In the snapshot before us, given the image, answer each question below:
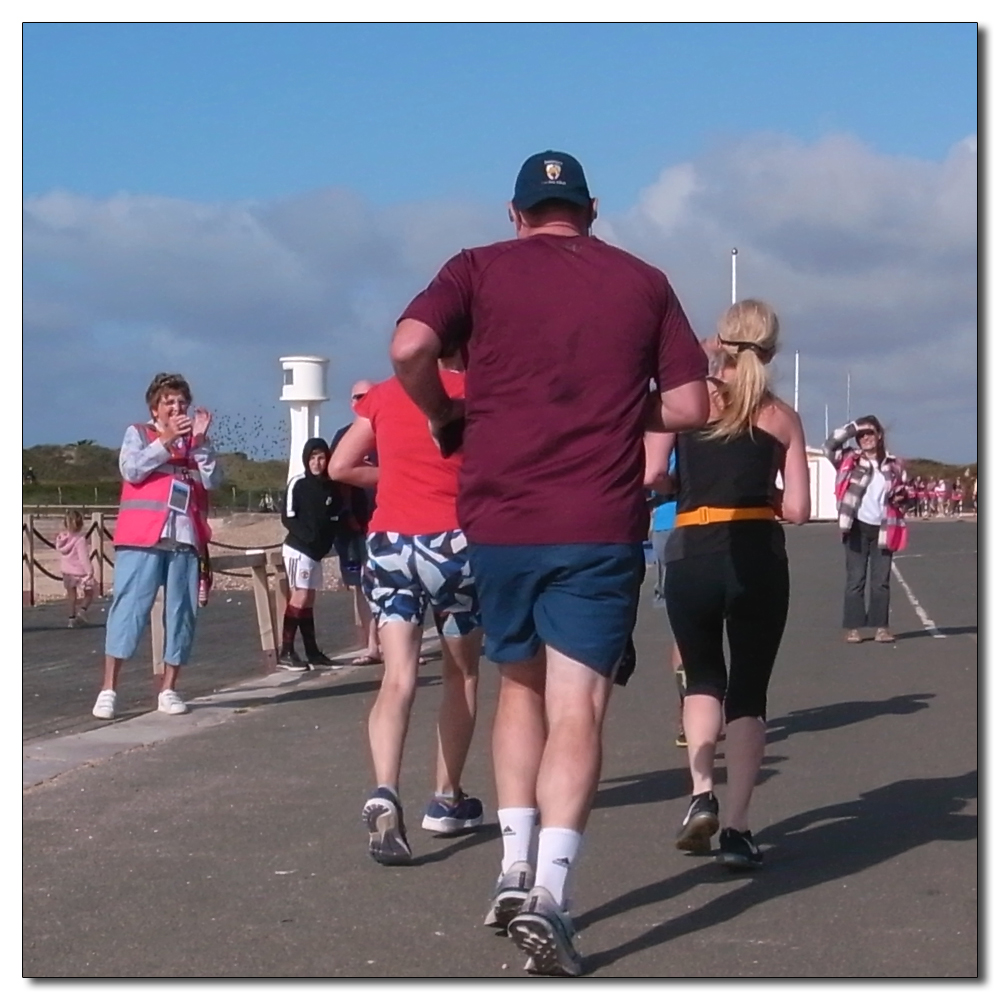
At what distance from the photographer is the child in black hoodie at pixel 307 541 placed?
13.3 m

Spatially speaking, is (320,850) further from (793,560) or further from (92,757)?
(793,560)

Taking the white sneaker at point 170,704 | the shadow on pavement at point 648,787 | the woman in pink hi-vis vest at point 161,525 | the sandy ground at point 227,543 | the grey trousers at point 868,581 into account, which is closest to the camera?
the shadow on pavement at point 648,787

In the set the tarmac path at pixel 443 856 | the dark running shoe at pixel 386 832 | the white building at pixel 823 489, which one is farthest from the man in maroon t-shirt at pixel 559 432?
the white building at pixel 823 489

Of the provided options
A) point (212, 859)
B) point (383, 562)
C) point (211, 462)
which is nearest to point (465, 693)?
point (383, 562)

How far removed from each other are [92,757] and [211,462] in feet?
6.99

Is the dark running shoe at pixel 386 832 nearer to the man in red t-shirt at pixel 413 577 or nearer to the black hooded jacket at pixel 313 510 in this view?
the man in red t-shirt at pixel 413 577

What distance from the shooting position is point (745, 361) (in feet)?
21.8

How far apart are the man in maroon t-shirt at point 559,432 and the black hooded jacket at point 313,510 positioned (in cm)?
821

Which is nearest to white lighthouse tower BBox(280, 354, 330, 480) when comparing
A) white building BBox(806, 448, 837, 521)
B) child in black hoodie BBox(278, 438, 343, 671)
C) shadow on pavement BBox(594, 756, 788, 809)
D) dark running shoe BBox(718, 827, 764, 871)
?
child in black hoodie BBox(278, 438, 343, 671)

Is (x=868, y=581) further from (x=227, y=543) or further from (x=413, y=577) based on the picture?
(x=227, y=543)

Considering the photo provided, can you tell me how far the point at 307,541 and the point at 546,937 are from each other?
869 cm

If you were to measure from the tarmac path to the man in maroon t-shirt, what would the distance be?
1.92 ft

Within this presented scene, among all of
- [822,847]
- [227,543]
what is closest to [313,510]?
[822,847]

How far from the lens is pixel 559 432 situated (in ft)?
16.6
